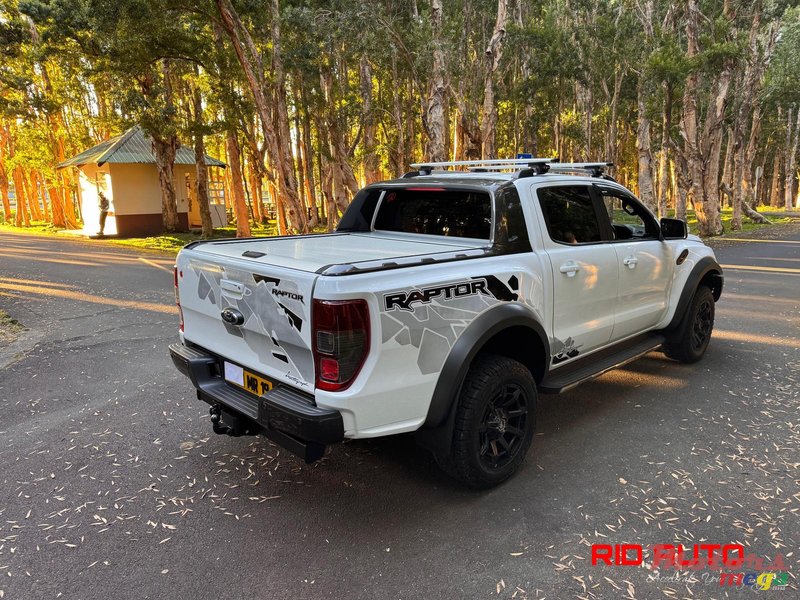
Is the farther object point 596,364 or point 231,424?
point 596,364

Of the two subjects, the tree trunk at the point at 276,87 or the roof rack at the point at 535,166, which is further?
the tree trunk at the point at 276,87

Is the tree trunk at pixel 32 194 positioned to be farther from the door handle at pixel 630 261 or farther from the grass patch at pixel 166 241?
the door handle at pixel 630 261

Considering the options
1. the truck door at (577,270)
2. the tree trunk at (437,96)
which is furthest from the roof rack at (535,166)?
the tree trunk at (437,96)

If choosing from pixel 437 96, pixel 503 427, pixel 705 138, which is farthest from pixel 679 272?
pixel 705 138

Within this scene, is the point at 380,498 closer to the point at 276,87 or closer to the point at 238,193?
the point at 276,87

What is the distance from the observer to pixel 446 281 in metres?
3.15

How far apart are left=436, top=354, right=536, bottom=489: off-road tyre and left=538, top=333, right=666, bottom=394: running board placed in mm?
302

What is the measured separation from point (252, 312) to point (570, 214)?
255 cm

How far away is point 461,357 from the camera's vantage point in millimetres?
3164

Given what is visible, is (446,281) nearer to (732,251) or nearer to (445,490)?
(445,490)

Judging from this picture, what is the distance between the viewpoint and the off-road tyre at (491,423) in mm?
3305

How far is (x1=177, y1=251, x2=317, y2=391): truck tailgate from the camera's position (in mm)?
2924

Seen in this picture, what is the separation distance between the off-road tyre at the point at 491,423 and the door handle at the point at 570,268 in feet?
2.71

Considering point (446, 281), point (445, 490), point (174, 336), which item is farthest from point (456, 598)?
point (174, 336)
